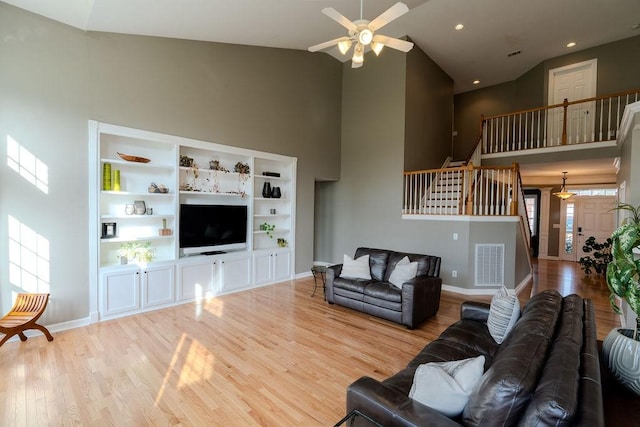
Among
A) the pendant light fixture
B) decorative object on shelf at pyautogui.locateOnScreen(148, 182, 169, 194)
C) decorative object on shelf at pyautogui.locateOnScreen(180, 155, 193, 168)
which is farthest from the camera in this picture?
the pendant light fixture

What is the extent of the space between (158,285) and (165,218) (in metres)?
1.02

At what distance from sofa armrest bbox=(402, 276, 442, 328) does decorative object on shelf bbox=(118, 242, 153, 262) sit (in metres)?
3.64

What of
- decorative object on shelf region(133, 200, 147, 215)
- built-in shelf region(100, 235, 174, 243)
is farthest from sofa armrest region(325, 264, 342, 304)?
decorative object on shelf region(133, 200, 147, 215)

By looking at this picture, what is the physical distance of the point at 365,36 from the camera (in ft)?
9.40

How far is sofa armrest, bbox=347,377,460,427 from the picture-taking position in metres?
1.30

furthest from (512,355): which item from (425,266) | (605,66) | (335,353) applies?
(605,66)

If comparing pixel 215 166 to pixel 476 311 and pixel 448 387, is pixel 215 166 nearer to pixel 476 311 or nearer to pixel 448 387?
pixel 476 311

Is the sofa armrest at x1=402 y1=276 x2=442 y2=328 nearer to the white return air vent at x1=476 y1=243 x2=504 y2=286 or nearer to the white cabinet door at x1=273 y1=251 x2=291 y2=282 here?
the white return air vent at x1=476 y1=243 x2=504 y2=286

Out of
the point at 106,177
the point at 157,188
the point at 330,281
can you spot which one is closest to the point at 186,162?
the point at 157,188

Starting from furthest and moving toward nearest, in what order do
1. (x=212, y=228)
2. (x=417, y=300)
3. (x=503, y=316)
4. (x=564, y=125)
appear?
(x=564, y=125) → (x=212, y=228) → (x=417, y=300) → (x=503, y=316)

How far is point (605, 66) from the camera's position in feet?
21.8

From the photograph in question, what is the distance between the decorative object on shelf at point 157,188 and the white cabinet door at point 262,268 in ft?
6.39

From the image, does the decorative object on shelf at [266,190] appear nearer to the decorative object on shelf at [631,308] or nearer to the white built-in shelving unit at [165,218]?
the white built-in shelving unit at [165,218]

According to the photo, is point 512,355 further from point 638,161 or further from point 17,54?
point 17,54
